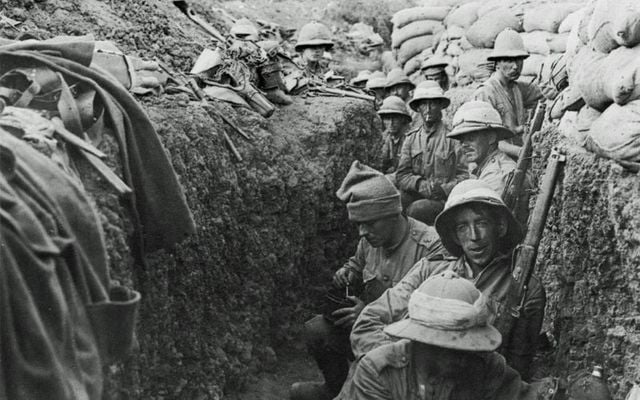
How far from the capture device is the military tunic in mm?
8516

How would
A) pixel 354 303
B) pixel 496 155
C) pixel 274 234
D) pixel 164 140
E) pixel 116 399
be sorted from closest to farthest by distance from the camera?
pixel 116 399, pixel 164 140, pixel 354 303, pixel 274 234, pixel 496 155

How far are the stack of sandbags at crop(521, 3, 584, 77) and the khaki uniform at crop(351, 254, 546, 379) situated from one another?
6283 mm

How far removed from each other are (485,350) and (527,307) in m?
1.29

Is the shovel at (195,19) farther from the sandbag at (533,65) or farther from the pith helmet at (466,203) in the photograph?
the pith helmet at (466,203)

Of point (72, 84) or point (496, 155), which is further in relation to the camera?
point (496, 155)

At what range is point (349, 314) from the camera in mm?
5465

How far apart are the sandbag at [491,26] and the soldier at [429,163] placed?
9.87 ft

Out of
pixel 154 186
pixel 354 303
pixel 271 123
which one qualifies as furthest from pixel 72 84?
pixel 271 123

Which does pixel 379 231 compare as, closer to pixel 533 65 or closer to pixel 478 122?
pixel 478 122

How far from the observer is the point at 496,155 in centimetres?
704

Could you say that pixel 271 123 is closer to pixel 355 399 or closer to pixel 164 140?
pixel 164 140

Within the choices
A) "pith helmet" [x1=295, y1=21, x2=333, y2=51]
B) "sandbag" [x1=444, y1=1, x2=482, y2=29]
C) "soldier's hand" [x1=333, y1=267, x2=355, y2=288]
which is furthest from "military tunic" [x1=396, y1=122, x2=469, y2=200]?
"sandbag" [x1=444, y1=1, x2=482, y2=29]

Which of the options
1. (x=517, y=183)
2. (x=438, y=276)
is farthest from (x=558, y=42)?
(x=438, y=276)

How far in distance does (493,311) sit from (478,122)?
8.45ft
